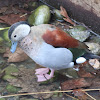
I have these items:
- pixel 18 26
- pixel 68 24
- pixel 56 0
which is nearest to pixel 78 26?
pixel 68 24

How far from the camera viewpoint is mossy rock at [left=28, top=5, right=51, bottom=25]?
3.36 m

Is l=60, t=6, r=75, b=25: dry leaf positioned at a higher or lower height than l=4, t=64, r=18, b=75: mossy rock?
higher

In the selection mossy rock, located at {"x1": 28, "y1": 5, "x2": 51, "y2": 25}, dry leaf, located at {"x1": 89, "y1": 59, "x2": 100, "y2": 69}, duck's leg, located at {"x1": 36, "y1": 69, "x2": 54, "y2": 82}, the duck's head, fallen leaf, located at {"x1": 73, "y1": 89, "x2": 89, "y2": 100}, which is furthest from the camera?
mossy rock, located at {"x1": 28, "y1": 5, "x2": 51, "y2": 25}

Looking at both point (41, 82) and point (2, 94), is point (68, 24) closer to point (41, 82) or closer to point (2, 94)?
point (41, 82)

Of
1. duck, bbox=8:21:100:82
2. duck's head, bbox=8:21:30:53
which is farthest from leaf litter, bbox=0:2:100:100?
duck's head, bbox=8:21:30:53

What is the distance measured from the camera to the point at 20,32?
2066 millimetres

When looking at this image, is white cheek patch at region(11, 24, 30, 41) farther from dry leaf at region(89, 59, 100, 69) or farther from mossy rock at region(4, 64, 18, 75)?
dry leaf at region(89, 59, 100, 69)

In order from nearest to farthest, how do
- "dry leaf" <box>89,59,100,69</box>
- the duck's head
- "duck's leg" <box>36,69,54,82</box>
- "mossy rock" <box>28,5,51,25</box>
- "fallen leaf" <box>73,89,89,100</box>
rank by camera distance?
the duck's head < "fallen leaf" <box>73,89,89,100</box> < "duck's leg" <box>36,69,54,82</box> < "dry leaf" <box>89,59,100,69</box> < "mossy rock" <box>28,5,51,25</box>

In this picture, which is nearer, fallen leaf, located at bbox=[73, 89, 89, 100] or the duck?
the duck

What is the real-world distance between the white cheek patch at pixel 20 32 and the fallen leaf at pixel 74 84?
34.7 inches

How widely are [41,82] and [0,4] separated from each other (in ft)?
7.09

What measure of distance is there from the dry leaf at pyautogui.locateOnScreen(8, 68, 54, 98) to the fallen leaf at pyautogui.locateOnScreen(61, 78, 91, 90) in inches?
7.1

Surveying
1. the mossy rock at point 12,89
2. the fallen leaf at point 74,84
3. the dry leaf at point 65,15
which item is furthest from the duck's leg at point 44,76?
the dry leaf at point 65,15

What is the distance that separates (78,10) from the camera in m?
3.41
